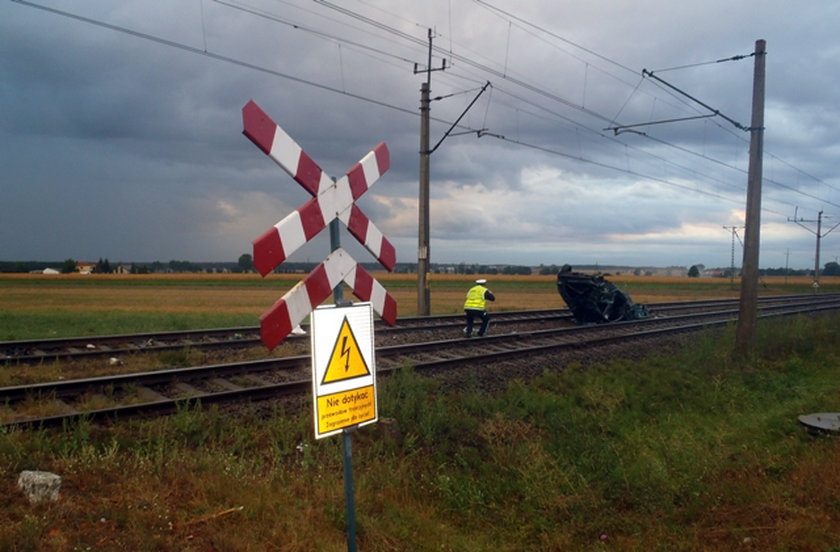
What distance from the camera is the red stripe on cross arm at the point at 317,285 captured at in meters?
3.50

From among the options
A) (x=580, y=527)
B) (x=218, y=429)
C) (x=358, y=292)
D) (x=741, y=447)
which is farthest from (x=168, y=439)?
(x=741, y=447)

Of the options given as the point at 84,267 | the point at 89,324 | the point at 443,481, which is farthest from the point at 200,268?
the point at 443,481

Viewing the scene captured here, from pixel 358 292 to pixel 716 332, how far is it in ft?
58.0

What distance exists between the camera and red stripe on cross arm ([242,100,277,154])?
312 cm

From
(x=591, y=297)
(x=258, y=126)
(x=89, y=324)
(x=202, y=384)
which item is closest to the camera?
(x=258, y=126)

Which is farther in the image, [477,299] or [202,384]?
[477,299]

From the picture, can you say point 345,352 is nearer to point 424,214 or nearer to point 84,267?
point 424,214

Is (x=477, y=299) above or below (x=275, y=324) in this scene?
below

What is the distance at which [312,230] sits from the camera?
3.52m

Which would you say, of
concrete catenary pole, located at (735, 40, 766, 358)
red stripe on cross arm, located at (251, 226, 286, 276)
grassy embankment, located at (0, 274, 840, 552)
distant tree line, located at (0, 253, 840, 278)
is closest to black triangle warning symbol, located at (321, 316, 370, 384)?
red stripe on cross arm, located at (251, 226, 286, 276)

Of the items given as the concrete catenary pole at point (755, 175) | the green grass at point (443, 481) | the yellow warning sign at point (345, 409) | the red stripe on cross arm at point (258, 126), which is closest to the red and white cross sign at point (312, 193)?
the red stripe on cross arm at point (258, 126)

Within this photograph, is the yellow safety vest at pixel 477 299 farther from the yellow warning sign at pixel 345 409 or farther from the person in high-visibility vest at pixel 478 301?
the yellow warning sign at pixel 345 409

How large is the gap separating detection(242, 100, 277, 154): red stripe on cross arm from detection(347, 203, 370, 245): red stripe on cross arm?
0.76 metres

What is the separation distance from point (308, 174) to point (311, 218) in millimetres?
246
